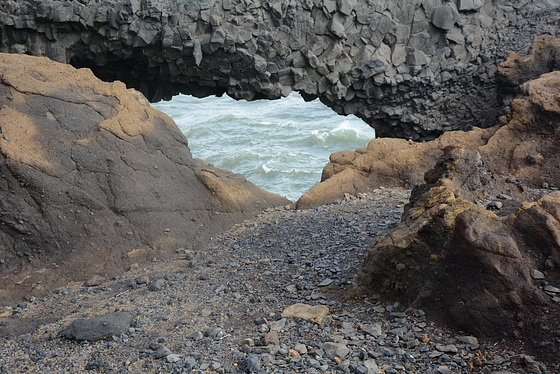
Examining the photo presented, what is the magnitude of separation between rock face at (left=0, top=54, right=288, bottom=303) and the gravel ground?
1.63 ft

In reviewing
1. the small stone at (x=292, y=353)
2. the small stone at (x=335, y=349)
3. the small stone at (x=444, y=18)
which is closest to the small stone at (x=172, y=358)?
the small stone at (x=292, y=353)

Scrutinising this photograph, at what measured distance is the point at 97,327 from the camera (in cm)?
442

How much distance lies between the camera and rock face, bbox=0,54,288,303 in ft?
19.9

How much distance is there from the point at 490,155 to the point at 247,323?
5578mm

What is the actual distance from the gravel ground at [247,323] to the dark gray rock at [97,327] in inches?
0.5

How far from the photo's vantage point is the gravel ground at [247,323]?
365 cm

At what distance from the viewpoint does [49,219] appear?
6168 mm

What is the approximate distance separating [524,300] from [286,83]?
10520 millimetres

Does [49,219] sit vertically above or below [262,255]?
above

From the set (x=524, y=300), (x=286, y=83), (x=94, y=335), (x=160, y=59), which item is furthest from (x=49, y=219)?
(x=286, y=83)

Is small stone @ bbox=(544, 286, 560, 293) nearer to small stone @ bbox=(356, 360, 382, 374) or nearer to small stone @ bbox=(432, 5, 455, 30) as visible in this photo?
small stone @ bbox=(356, 360, 382, 374)

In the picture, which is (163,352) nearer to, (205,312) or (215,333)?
(215,333)

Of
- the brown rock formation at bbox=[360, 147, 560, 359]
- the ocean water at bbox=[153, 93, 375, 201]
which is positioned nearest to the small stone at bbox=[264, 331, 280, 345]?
the brown rock formation at bbox=[360, 147, 560, 359]

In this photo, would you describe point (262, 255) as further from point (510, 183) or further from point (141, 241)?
point (510, 183)
